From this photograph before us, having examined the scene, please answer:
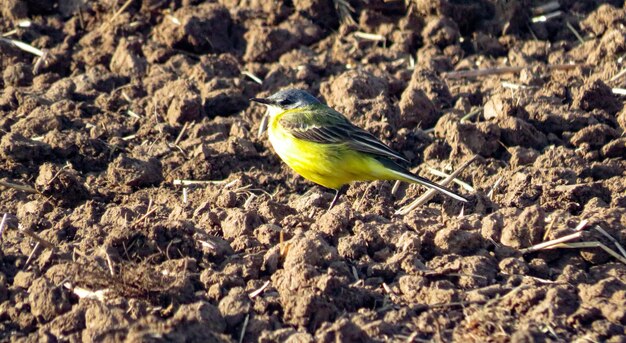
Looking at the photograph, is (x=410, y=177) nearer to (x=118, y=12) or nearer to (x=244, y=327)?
(x=244, y=327)

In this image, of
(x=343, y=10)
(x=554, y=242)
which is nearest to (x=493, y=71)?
(x=343, y=10)

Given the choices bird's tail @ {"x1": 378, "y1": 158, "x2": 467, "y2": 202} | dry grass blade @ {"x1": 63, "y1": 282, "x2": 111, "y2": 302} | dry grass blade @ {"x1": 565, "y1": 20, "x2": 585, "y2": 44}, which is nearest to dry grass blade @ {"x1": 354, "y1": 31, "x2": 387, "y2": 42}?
dry grass blade @ {"x1": 565, "y1": 20, "x2": 585, "y2": 44}

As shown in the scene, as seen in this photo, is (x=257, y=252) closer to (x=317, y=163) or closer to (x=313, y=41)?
(x=317, y=163)

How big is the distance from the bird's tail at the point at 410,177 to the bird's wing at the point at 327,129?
20 cm

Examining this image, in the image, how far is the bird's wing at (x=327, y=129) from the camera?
32.7 ft

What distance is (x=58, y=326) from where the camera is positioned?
6637mm

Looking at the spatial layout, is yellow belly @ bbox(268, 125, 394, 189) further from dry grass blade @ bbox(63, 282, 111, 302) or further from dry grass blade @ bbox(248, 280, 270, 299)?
dry grass blade @ bbox(63, 282, 111, 302)

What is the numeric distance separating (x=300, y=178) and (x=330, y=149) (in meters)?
0.69

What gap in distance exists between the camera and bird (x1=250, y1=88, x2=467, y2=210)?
9844 mm

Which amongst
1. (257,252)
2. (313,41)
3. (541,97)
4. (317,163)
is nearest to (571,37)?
(541,97)

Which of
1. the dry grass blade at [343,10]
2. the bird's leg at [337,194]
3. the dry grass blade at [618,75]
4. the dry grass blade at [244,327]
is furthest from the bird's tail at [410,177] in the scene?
the dry grass blade at [343,10]

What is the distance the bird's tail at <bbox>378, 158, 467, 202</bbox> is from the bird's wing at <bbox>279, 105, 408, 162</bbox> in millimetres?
199

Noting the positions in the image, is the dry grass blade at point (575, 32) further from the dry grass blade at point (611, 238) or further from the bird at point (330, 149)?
the dry grass blade at point (611, 238)

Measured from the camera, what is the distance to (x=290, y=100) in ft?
35.4
